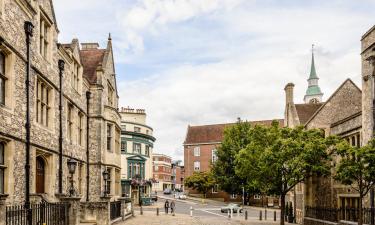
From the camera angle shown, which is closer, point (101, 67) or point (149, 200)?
point (101, 67)

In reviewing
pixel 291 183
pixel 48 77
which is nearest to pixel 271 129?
pixel 291 183

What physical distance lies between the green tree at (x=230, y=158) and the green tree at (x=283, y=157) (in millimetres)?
31452

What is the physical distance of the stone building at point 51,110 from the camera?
580 inches

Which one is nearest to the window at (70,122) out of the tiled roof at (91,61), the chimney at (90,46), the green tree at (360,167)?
the tiled roof at (91,61)

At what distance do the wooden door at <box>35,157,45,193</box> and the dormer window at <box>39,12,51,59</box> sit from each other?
174 inches

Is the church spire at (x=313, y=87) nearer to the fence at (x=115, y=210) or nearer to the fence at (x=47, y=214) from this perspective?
the fence at (x=115, y=210)

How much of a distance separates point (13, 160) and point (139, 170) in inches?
1871

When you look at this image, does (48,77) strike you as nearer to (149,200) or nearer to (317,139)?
(317,139)

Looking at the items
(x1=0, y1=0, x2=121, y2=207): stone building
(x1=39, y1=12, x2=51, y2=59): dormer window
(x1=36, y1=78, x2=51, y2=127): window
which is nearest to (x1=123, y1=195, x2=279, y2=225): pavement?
(x1=0, y1=0, x2=121, y2=207): stone building

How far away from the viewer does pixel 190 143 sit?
8688 centimetres

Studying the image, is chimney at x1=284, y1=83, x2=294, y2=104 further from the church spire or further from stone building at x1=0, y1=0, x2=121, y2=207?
the church spire

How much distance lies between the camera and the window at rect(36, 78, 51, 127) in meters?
18.5

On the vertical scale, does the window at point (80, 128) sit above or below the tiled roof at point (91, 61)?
below

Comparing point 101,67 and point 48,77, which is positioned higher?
point 101,67
